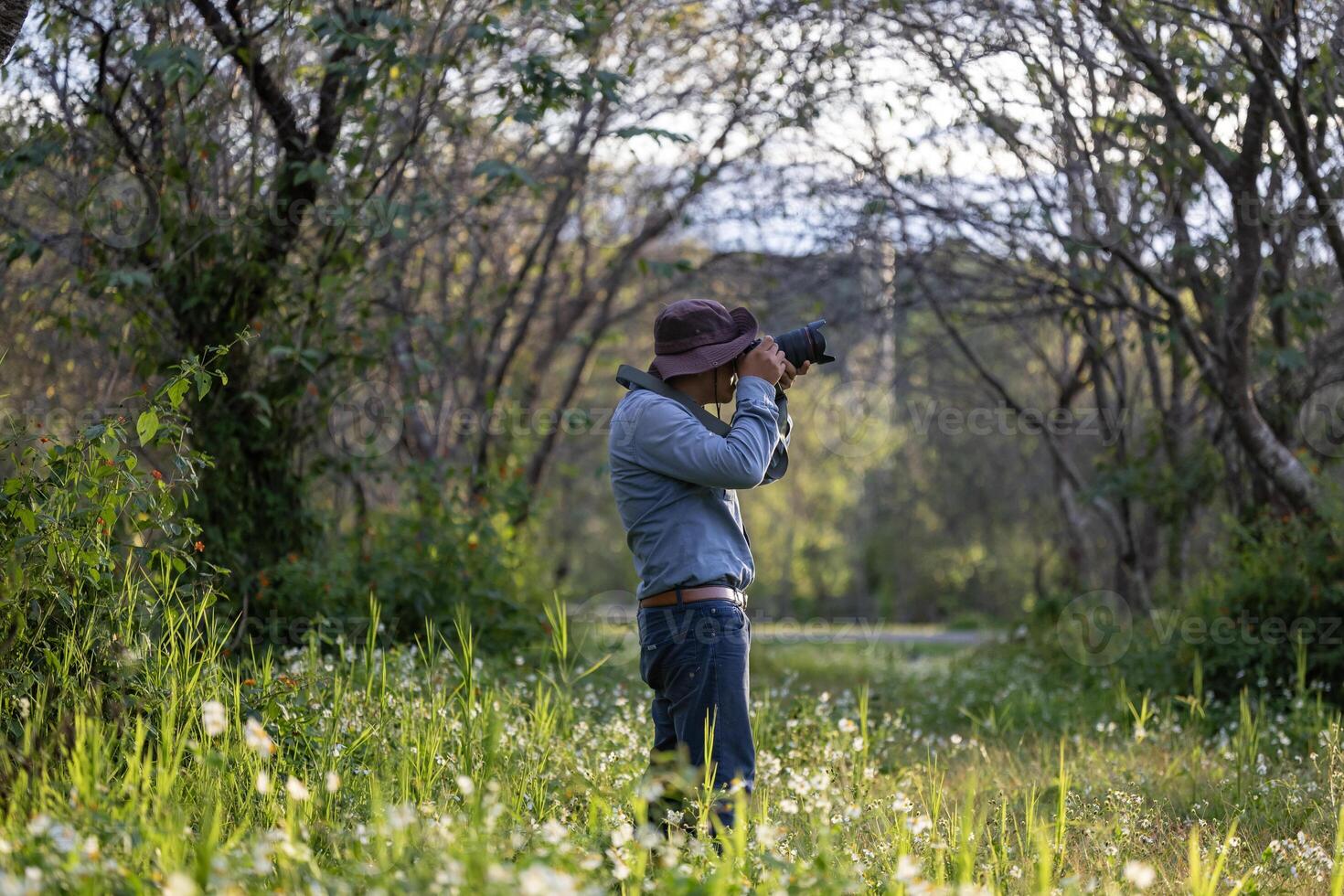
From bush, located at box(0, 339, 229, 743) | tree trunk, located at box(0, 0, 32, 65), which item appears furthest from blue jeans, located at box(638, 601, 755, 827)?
tree trunk, located at box(0, 0, 32, 65)

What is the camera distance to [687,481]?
3146 millimetres

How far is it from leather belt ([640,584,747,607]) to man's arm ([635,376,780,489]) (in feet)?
0.86

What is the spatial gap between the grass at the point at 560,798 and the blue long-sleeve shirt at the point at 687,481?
1.99 feet

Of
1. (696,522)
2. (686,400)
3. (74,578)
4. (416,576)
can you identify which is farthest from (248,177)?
(696,522)

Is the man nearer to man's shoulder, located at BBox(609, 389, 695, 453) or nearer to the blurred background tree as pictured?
man's shoulder, located at BBox(609, 389, 695, 453)

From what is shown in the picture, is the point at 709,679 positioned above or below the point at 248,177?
below

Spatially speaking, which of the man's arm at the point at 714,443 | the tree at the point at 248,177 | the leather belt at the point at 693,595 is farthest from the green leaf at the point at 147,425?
the tree at the point at 248,177

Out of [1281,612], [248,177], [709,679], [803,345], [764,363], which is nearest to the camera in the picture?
[709,679]

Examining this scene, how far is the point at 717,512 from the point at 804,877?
1.05 m

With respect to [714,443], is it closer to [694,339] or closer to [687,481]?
[687,481]

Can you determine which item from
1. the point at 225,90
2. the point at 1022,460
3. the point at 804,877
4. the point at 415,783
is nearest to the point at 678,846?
the point at 804,877

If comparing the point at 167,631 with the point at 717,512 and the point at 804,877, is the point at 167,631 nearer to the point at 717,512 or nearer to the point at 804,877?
the point at 717,512

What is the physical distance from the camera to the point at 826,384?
15.5 metres

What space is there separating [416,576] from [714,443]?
3487 mm
